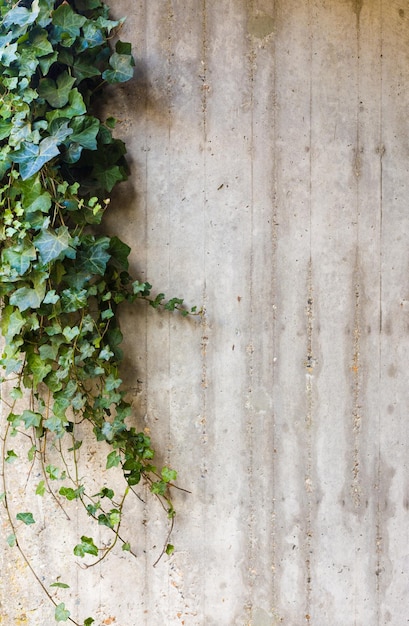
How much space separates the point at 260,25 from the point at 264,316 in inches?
35.9

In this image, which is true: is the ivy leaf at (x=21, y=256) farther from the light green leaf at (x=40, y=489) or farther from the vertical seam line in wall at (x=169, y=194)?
the light green leaf at (x=40, y=489)

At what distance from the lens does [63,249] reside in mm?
1284

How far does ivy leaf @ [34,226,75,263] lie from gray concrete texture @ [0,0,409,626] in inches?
9.7

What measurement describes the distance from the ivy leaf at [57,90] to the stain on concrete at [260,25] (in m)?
0.60

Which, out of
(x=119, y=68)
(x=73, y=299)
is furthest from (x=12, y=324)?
(x=119, y=68)

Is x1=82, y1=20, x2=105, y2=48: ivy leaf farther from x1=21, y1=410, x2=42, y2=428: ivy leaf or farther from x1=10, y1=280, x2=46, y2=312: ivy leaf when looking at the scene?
x1=21, y1=410, x2=42, y2=428: ivy leaf

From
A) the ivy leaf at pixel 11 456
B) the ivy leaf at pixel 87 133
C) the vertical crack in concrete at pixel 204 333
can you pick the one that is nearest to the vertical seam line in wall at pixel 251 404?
the vertical crack in concrete at pixel 204 333

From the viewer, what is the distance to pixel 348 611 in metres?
1.58

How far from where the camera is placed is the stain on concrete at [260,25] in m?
1.51

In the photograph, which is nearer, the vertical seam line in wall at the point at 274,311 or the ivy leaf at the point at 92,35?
the ivy leaf at the point at 92,35

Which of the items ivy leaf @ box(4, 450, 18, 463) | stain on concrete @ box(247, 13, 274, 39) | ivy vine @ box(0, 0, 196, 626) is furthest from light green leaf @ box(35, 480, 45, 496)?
stain on concrete @ box(247, 13, 274, 39)

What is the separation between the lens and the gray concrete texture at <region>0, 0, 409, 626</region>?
151 centimetres

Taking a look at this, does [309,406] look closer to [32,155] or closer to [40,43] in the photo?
[32,155]

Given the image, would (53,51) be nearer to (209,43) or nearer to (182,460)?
(209,43)
